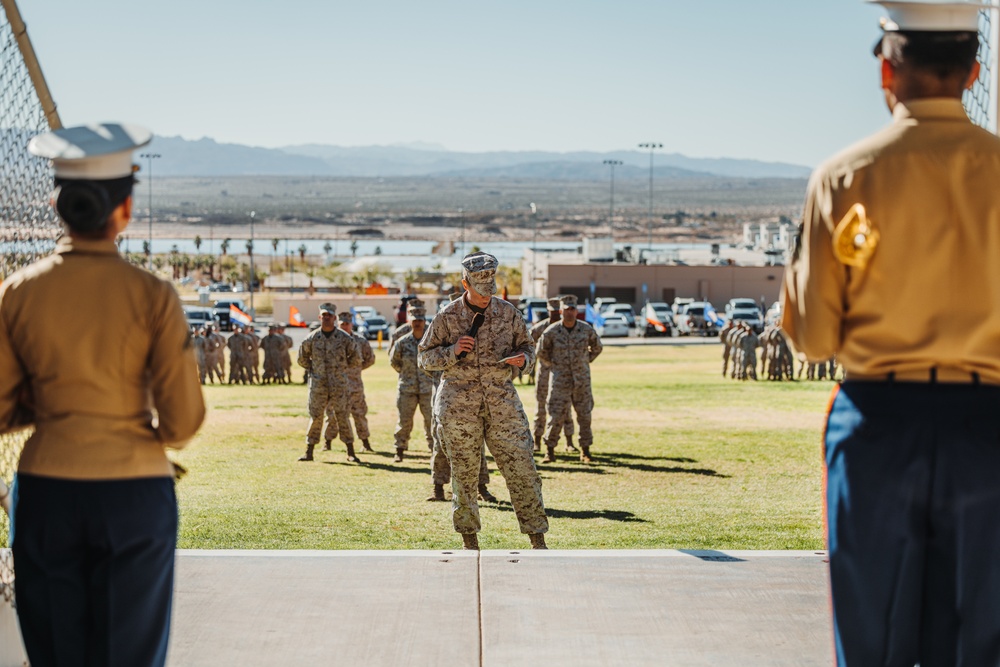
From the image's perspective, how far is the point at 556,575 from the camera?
577cm

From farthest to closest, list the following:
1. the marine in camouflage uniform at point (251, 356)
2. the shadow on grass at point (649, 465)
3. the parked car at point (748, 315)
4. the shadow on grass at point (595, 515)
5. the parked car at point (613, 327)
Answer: the parked car at point (748, 315)
the parked car at point (613, 327)
the marine in camouflage uniform at point (251, 356)
the shadow on grass at point (649, 465)
the shadow on grass at point (595, 515)

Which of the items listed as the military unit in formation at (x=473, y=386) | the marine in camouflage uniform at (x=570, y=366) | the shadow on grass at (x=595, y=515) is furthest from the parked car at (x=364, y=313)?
the shadow on grass at (x=595, y=515)

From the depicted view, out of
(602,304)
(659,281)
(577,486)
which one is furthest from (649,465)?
(659,281)

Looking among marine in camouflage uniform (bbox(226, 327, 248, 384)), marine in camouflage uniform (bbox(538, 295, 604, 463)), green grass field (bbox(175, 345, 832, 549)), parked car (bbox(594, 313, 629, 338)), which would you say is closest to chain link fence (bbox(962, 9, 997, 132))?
green grass field (bbox(175, 345, 832, 549))

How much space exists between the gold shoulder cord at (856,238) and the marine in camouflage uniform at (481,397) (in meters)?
4.94

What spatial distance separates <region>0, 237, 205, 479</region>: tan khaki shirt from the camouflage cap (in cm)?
471

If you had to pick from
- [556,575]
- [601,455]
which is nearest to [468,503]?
[556,575]

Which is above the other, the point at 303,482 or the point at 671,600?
the point at 671,600

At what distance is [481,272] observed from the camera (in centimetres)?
793

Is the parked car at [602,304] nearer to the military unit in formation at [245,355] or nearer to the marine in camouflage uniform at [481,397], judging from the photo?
the military unit in formation at [245,355]

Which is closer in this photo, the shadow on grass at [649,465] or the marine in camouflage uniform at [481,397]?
the marine in camouflage uniform at [481,397]

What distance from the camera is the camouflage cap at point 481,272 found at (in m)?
7.93

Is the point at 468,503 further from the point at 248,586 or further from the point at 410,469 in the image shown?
the point at 410,469

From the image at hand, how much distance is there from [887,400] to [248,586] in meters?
3.33
